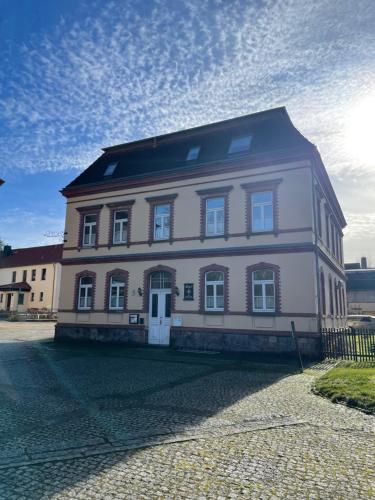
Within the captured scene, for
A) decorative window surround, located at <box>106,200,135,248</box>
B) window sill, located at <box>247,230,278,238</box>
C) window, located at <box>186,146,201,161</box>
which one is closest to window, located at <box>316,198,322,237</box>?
window sill, located at <box>247,230,278,238</box>

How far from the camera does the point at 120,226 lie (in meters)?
21.6

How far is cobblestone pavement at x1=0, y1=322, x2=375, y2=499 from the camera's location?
4.26 meters

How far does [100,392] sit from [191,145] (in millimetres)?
15638

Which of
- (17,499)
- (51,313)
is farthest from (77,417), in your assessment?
(51,313)

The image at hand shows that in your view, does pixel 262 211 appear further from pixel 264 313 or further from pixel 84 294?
pixel 84 294

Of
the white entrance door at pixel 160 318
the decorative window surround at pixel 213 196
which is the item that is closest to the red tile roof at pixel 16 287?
the white entrance door at pixel 160 318

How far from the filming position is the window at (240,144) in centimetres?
1909

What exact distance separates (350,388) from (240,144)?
13.7 metres

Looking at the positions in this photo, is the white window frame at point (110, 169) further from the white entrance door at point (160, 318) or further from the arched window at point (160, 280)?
the white entrance door at point (160, 318)

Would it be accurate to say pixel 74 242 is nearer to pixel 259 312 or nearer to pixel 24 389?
pixel 259 312

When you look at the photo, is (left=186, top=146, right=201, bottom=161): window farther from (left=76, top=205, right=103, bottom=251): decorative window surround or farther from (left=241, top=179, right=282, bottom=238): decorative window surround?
(left=76, top=205, right=103, bottom=251): decorative window surround

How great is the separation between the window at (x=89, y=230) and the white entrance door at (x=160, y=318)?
17.9ft

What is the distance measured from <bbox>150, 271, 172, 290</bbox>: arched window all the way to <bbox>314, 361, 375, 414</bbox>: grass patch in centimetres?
1014

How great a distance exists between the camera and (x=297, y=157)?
17.0 metres
